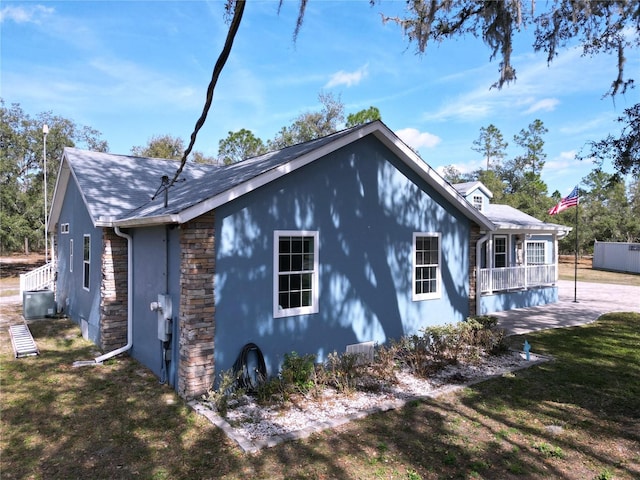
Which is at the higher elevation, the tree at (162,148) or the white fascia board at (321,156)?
the tree at (162,148)

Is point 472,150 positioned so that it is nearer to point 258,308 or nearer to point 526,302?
point 526,302

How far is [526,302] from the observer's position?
1516cm

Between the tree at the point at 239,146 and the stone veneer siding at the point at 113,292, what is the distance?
32.6m

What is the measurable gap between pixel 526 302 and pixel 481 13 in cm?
1088

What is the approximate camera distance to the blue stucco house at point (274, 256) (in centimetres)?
616

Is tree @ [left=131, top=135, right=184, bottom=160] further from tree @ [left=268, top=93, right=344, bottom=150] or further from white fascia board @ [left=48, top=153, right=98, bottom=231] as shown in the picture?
white fascia board @ [left=48, top=153, right=98, bottom=231]

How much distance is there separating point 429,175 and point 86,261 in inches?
341

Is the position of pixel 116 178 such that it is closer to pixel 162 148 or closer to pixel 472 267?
pixel 472 267

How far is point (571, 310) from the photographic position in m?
14.5

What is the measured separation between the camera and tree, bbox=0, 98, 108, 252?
2277 cm

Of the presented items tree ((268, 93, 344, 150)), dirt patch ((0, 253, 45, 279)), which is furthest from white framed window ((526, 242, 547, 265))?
dirt patch ((0, 253, 45, 279))

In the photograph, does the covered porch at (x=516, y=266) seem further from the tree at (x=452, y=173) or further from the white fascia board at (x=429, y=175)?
the tree at (x=452, y=173)

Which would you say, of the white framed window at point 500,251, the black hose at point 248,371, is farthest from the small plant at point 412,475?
the white framed window at point 500,251

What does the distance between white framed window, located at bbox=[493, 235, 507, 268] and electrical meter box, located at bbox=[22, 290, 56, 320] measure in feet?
51.8
